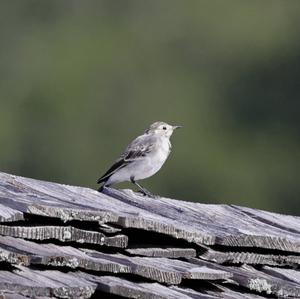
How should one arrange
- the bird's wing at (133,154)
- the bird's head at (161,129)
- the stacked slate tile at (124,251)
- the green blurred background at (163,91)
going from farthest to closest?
the green blurred background at (163,91)
the bird's head at (161,129)
the bird's wing at (133,154)
the stacked slate tile at (124,251)

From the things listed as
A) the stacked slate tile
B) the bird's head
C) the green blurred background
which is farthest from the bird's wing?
the green blurred background

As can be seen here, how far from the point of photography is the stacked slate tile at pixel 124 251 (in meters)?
6.43

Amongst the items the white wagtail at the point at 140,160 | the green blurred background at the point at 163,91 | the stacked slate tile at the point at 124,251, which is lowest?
the stacked slate tile at the point at 124,251

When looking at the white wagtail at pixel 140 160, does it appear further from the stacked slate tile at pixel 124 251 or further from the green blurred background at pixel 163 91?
the green blurred background at pixel 163 91

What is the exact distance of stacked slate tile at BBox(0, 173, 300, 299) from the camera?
6.43m

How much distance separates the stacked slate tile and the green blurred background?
30508 millimetres

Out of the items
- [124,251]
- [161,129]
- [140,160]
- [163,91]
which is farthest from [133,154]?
[163,91]

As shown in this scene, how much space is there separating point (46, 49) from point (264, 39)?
6.59 m

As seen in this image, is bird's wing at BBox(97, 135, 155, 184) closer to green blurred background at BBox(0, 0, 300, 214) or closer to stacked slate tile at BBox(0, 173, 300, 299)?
stacked slate tile at BBox(0, 173, 300, 299)

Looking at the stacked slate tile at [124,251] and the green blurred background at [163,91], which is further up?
the green blurred background at [163,91]

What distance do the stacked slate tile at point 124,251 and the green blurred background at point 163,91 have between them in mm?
30508

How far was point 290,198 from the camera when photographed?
3950 cm

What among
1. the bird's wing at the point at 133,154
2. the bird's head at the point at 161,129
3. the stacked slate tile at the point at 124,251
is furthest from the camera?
the bird's head at the point at 161,129

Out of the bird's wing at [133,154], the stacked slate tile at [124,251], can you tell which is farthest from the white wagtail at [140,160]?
the stacked slate tile at [124,251]
